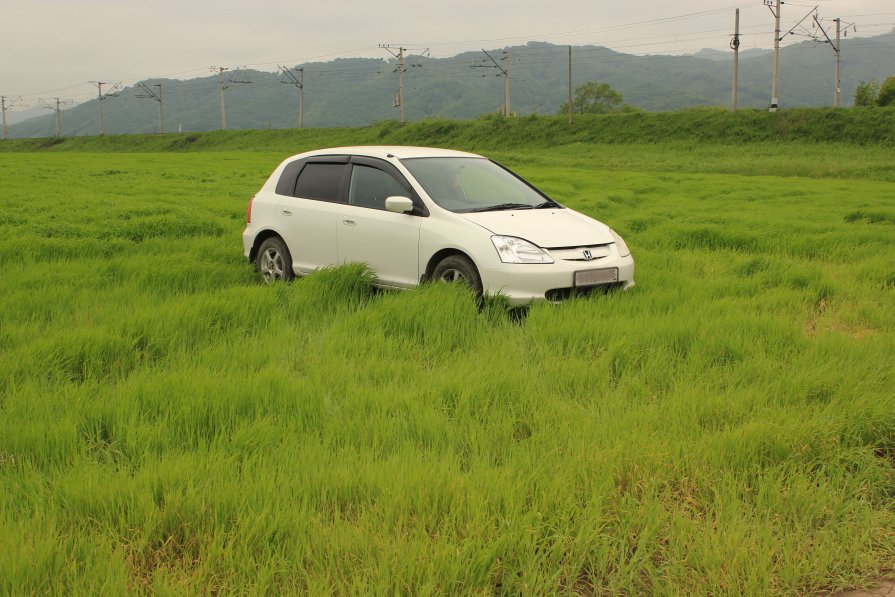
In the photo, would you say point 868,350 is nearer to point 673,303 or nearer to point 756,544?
point 673,303

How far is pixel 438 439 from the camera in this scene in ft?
12.4

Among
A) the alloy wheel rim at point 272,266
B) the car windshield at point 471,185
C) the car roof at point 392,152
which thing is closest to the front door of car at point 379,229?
the car roof at point 392,152

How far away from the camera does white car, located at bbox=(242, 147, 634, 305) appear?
22.4ft

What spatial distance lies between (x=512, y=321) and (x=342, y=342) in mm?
1683

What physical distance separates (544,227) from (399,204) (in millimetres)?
1374

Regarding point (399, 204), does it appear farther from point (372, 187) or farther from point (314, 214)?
point (314, 214)

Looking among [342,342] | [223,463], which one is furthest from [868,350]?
[223,463]

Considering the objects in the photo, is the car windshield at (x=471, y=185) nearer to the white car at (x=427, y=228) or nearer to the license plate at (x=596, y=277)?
the white car at (x=427, y=228)

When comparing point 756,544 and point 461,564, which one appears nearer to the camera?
point 461,564

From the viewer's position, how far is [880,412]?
4.17 meters

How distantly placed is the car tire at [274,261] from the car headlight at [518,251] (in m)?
2.83

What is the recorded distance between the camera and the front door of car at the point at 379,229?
24.2 ft

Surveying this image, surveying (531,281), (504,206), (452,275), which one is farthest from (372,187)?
(531,281)

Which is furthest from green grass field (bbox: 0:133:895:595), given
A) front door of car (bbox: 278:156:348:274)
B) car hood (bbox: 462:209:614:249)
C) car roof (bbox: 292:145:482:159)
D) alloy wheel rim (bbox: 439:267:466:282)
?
car roof (bbox: 292:145:482:159)
